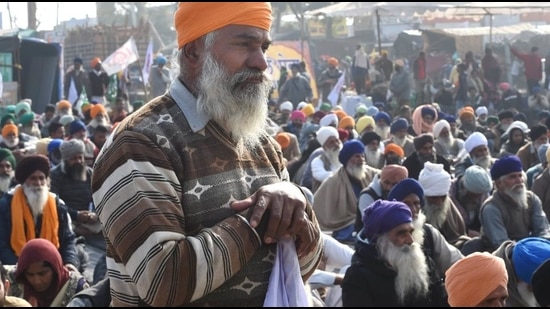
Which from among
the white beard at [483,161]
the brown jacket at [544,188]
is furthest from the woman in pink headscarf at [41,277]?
the white beard at [483,161]

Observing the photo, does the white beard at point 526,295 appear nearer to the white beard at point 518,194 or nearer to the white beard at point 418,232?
the white beard at point 418,232

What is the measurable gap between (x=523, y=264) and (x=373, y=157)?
668 centimetres

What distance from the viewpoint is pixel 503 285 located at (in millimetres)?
4332

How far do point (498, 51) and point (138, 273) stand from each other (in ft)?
79.4

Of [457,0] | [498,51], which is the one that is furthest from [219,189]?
[457,0]

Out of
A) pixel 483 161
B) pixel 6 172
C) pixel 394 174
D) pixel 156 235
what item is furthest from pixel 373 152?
pixel 156 235

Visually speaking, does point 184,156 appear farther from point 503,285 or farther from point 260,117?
point 503,285

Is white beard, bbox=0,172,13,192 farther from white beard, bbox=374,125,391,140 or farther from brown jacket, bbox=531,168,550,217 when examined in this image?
white beard, bbox=374,125,391,140

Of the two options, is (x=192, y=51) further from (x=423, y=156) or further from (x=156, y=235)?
(x=423, y=156)

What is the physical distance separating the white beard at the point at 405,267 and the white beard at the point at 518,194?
2245mm

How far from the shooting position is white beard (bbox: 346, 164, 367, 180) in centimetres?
933

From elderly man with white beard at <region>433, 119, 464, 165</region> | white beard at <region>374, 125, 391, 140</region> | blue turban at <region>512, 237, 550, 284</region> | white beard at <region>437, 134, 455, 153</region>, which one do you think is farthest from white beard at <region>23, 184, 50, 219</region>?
white beard at <region>374, 125, 391, 140</region>

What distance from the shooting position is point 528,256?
4.71m

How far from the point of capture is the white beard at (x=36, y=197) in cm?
733
